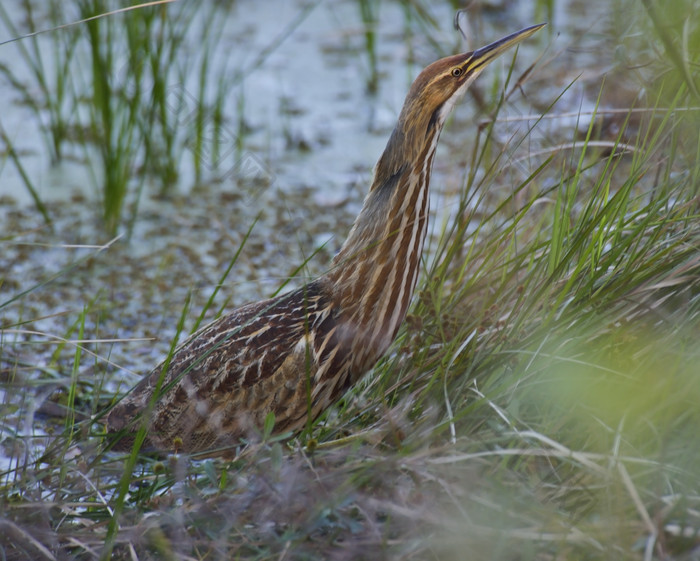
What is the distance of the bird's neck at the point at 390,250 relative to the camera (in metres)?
2.08

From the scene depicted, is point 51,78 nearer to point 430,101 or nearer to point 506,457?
point 430,101

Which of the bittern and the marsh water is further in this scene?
the marsh water

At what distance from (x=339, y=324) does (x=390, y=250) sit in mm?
184

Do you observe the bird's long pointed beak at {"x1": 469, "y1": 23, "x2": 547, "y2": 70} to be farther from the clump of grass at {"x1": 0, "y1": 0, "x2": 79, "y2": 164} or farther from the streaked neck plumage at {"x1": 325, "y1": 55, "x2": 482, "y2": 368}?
the clump of grass at {"x1": 0, "y1": 0, "x2": 79, "y2": 164}

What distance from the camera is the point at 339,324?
208 cm

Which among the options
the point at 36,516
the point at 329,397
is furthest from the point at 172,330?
the point at 36,516

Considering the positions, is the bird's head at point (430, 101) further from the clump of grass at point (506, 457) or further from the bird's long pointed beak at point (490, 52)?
the clump of grass at point (506, 457)

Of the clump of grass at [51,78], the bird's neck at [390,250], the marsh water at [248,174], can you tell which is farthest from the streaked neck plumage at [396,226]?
the clump of grass at [51,78]

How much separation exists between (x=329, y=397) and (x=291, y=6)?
3256 mm

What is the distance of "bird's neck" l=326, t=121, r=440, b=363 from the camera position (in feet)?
6.82

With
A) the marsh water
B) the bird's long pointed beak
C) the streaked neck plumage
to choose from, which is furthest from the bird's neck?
the marsh water

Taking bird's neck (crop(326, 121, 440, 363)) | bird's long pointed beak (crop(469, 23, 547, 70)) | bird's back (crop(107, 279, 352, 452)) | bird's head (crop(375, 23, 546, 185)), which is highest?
bird's long pointed beak (crop(469, 23, 547, 70))

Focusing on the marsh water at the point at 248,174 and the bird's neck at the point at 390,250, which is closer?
the bird's neck at the point at 390,250

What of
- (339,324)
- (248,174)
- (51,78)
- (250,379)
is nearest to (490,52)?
(339,324)
